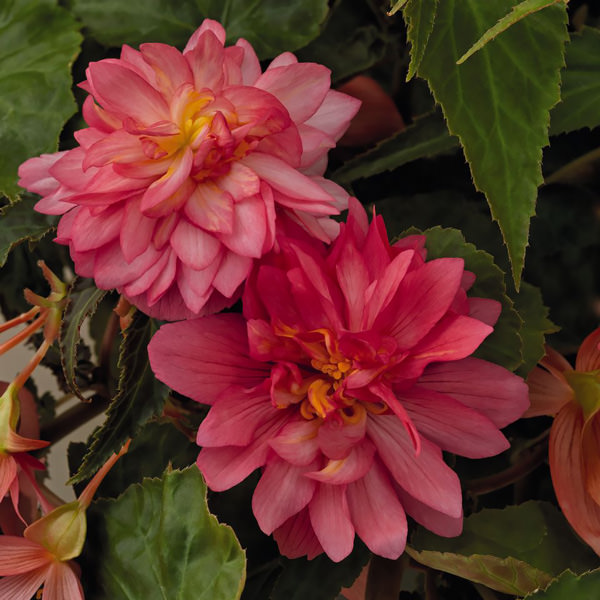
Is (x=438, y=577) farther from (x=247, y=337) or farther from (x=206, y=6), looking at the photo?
(x=206, y=6)

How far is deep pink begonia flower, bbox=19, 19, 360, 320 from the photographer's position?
0.84 ft

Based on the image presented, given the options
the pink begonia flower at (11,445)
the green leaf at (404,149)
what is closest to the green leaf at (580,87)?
the green leaf at (404,149)

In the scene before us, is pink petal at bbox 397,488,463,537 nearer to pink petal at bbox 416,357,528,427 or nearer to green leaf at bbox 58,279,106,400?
pink petal at bbox 416,357,528,427

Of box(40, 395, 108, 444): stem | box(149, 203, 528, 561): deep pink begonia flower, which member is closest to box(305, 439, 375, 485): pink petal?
box(149, 203, 528, 561): deep pink begonia flower

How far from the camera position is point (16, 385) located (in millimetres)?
316

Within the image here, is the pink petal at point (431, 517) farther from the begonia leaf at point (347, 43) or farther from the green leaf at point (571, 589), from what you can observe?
the begonia leaf at point (347, 43)

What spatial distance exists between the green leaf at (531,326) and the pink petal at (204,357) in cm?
12

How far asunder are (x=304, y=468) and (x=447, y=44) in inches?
→ 6.4

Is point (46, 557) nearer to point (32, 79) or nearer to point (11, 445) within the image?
point (11, 445)

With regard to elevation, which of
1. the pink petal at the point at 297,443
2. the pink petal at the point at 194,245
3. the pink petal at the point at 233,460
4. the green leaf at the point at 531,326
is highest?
the pink petal at the point at 194,245

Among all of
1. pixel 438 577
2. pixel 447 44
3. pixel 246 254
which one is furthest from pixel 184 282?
pixel 438 577

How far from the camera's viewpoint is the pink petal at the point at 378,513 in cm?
26

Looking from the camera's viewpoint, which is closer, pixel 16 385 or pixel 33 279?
pixel 16 385

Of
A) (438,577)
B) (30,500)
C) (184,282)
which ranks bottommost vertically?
(438,577)
